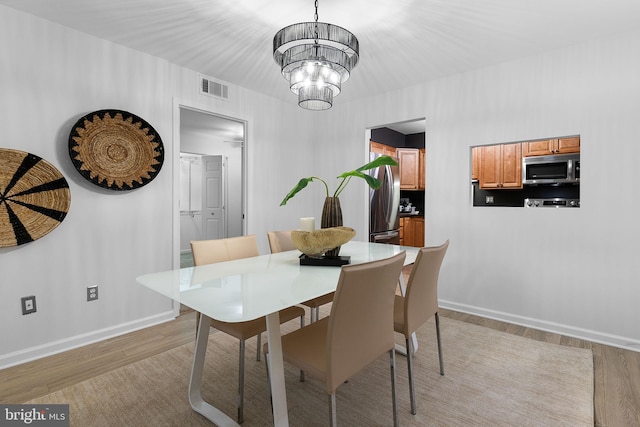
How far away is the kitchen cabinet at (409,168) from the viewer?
582 cm

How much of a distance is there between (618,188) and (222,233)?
18.8ft

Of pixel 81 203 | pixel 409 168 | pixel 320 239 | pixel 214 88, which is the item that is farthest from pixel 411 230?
pixel 81 203

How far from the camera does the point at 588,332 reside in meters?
2.61

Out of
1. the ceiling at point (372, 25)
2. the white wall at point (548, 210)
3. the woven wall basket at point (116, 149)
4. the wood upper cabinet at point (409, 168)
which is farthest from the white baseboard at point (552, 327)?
the woven wall basket at point (116, 149)

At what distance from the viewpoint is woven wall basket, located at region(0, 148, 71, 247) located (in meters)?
2.11

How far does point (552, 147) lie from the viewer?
4.27 meters

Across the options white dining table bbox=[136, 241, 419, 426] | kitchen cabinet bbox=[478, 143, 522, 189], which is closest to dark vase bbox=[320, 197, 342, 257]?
white dining table bbox=[136, 241, 419, 426]

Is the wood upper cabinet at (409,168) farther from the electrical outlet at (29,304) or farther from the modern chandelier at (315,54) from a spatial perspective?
the electrical outlet at (29,304)

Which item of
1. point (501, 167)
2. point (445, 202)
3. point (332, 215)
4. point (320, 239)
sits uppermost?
point (501, 167)

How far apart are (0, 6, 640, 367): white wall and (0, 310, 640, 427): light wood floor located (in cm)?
14

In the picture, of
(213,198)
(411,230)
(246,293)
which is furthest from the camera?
(213,198)

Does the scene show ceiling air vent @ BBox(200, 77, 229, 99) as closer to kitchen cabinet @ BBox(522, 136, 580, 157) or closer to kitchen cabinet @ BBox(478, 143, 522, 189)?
kitchen cabinet @ BBox(478, 143, 522, 189)

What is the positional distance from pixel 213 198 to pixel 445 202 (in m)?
4.62

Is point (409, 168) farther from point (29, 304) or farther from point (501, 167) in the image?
point (29, 304)
